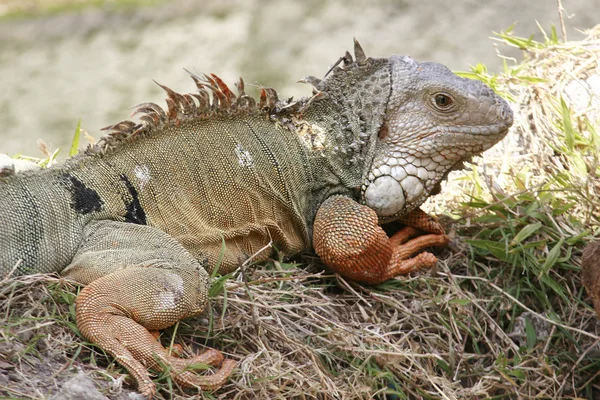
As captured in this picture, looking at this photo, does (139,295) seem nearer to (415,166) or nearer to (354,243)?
(354,243)

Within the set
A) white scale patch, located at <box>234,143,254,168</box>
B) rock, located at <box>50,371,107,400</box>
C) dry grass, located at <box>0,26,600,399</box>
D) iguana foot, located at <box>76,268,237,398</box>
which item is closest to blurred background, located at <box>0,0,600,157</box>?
dry grass, located at <box>0,26,600,399</box>

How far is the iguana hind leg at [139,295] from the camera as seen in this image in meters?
3.02

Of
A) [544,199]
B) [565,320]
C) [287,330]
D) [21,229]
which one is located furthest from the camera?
[544,199]

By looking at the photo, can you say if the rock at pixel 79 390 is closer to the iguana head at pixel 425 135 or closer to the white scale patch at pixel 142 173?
the white scale patch at pixel 142 173

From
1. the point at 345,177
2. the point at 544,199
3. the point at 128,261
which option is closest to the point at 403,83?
the point at 345,177

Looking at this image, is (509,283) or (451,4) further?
(451,4)

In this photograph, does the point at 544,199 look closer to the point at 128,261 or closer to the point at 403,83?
the point at 403,83

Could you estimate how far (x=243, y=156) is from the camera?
12.6ft

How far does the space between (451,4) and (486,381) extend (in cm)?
702

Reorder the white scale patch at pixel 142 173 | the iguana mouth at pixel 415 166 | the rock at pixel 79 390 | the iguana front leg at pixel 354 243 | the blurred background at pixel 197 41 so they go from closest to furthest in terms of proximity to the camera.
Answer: the rock at pixel 79 390 < the white scale patch at pixel 142 173 < the iguana front leg at pixel 354 243 < the iguana mouth at pixel 415 166 < the blurred background at pixel 197 41

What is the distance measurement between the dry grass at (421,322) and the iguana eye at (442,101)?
763 mm

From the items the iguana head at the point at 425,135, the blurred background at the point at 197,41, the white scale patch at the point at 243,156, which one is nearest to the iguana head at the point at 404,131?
the iguana head at the point at 425,135

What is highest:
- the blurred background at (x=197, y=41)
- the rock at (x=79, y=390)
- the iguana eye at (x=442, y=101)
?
the blurred background at (x=197, y=41)

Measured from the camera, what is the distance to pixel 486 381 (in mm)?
3545
